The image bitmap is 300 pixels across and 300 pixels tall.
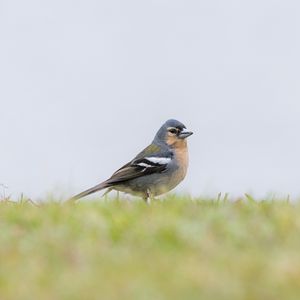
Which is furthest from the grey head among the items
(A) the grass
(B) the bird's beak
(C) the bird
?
(A) the grass

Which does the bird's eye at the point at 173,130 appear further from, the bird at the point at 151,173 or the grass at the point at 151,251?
the grass at the point at 151,251

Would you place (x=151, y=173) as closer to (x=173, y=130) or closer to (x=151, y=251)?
(x=173, y=130)

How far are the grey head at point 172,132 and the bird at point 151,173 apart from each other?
0.71 ft

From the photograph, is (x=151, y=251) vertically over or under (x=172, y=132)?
under

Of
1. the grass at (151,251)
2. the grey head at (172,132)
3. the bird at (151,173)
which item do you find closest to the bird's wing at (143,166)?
the bird at (151,173)

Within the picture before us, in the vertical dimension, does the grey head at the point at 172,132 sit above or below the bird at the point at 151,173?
above

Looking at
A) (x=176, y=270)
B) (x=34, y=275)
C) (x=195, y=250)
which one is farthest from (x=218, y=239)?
(x=34, y=275)

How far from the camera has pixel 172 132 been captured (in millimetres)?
15648

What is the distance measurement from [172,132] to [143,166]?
3.44 feet

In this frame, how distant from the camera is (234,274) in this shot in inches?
280

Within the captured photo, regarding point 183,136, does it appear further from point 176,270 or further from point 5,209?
point 176,270

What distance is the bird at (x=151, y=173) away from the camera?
14820mm

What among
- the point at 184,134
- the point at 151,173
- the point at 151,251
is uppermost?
the point at 184,134

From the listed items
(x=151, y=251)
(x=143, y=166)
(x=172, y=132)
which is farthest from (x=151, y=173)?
(x=151, y=251)
